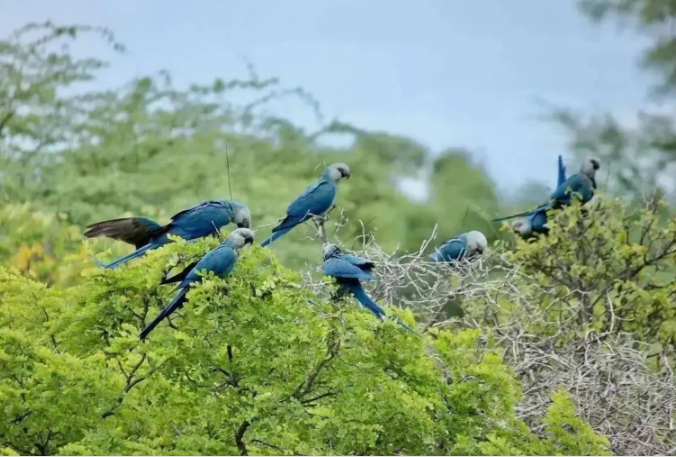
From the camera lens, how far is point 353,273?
150cm

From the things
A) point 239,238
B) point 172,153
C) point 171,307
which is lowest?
point 172,153

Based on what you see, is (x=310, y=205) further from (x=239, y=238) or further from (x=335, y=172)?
(x=239, y=238)

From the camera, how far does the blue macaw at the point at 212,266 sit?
4.78 feet

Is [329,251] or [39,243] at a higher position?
[329,251]

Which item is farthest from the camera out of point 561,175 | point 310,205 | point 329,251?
point 561,175

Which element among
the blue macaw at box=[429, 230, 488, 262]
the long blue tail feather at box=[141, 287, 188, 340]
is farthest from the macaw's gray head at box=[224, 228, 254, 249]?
the blue macaw at box=[429, 230, 488, 262]

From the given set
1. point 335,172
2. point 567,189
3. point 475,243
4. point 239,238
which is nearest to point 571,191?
point 567,189

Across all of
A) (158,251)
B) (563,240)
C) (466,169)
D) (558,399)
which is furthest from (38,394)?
(466,169)

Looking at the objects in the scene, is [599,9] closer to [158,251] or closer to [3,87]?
[3,87]

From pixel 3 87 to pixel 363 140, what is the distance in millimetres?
1795

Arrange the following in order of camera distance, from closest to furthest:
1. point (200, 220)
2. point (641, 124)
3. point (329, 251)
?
point (329, 251) < point (200, 220) < point (641, 124)

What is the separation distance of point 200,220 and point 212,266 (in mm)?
258

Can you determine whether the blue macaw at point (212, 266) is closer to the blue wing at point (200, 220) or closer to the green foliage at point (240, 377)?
the green foliage at point (240, 377)

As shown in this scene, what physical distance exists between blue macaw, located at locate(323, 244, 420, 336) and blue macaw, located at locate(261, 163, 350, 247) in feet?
1.12
